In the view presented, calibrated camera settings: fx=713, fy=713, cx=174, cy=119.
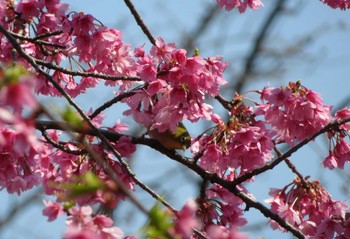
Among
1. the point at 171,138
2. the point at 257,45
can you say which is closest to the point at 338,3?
the point at 171,138

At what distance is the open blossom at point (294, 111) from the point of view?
331 cm

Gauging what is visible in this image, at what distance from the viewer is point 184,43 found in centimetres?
1216

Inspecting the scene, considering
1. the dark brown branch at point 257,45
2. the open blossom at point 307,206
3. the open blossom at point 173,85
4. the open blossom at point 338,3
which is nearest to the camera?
the open blossom at point 173,85

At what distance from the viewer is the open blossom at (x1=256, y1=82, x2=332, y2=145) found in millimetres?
3314

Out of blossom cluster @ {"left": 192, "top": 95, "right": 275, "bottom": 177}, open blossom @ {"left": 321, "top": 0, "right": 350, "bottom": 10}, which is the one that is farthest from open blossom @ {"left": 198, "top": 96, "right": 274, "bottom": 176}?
open blossom @ {"left": 321, "top": 0, "right": 350, "bottom": 10}

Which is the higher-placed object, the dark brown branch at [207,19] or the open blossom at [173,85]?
the dark brown branch at [207,19]

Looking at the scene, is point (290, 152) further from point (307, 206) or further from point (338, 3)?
point (338, 3)

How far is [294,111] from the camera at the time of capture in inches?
131

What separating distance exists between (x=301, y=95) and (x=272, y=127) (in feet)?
0.73

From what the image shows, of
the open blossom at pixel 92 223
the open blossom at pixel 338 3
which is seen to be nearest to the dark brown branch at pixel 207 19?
the open blossom at pixel 338 3

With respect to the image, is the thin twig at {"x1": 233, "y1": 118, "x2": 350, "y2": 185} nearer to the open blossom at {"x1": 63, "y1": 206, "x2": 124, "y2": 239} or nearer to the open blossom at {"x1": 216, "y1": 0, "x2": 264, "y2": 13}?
the open blossom at {"x1": 63, "y1": 206, "x2": 124, "y2": 239}

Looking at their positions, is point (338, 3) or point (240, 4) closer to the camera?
point (240, 4)

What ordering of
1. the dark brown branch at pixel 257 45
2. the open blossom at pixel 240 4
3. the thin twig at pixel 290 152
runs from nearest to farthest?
1. the thin twig at pixel 290 152
2. the open blossom at pixel 240 4
3. the dark brown branch at pixel 257 45

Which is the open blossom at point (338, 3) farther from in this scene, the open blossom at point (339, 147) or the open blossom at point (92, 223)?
the open blossom at point (92, 223)
